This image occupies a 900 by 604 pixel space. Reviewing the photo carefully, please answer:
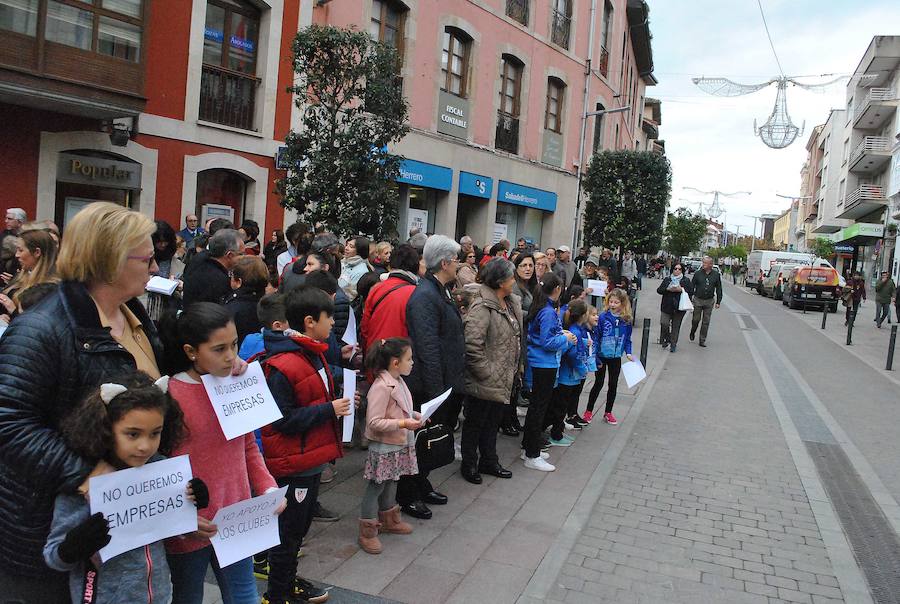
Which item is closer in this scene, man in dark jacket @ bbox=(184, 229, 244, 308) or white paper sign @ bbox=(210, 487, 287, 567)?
white paper sign @ bbox=(210, 487, 287, 567)

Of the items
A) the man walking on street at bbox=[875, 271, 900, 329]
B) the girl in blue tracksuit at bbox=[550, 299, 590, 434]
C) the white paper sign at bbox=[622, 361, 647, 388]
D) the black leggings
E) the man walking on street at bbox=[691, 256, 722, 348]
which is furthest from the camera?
the man walking on street at bbox=[875, 271, 900, 329]

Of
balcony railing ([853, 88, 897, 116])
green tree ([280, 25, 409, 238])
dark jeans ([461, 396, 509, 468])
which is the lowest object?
dark jeans ([461, 396, 509, 468])

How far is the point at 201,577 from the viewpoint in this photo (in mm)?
2814

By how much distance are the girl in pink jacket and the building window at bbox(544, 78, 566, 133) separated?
2169cm

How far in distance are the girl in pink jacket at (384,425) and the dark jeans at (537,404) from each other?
2.18 meters

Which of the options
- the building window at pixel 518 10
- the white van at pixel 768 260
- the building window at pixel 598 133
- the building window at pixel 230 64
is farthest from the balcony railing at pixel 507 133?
the white van at pixel 768 260

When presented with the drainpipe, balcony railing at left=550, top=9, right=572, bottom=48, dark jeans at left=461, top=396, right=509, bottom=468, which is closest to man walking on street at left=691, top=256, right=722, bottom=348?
the drainpipe

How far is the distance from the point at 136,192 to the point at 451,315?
961 cm

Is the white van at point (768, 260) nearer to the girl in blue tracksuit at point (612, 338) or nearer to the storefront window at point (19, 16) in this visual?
the girl in blue tracksuit at point (612, 338)

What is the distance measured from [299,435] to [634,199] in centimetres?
1789

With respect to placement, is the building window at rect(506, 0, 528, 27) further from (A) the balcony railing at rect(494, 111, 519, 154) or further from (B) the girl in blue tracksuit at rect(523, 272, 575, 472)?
(B) the girl in blue tracksuit at rect(523, 272, 575, 472)

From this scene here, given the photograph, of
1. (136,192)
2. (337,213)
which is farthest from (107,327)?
(136,192)

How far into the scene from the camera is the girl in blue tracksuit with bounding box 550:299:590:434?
7395mm

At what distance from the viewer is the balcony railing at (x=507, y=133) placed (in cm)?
2268
